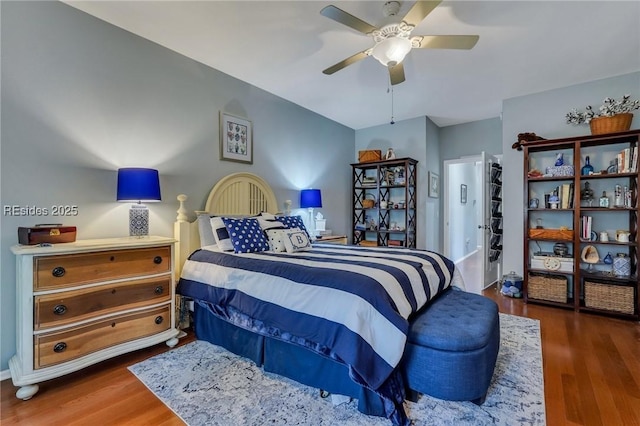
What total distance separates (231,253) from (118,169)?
1204mm

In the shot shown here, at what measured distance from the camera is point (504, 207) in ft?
13.7

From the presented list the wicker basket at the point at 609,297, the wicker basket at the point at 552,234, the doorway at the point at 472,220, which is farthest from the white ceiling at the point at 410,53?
the wicker basket at the point at 609,297

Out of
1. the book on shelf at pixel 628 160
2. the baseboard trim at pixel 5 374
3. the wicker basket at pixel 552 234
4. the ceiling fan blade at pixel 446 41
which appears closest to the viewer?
the baseboard trim at pixel 5 374

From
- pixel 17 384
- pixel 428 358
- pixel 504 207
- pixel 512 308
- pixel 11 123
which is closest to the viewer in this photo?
pixel 428 358

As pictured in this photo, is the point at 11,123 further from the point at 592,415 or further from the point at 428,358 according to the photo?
the point at 592,415

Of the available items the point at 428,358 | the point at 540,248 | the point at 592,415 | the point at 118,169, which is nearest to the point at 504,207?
the point at 540,248

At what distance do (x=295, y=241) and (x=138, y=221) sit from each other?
1.39m

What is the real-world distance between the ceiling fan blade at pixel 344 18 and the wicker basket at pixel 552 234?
327 cm

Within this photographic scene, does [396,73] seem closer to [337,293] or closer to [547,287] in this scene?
[337,293]

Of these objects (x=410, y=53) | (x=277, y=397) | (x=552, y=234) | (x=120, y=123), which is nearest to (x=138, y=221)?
(x=120, y=123)

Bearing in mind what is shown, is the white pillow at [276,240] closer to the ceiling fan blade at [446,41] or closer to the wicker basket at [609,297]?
the ceiling fan blade at [446,41]

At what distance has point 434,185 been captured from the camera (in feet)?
17.3

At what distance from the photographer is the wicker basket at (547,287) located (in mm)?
3520

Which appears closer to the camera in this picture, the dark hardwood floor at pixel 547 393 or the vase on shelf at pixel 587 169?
the dark hardwood floor at pixel 547 393
